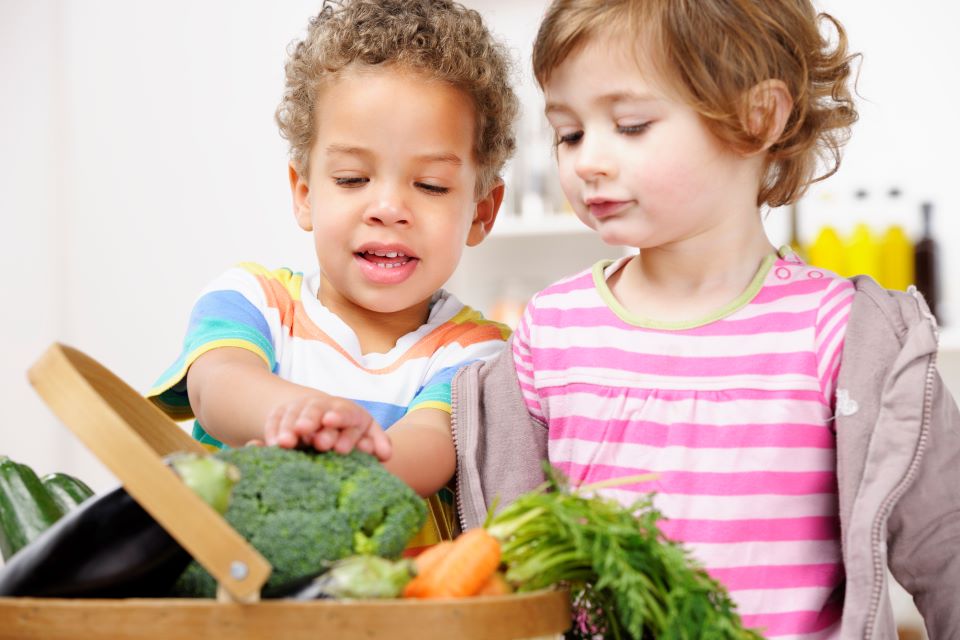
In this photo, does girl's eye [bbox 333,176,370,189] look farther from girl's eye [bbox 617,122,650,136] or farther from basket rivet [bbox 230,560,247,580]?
basket rivet [bbox 230,560,247,580]

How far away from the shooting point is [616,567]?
34.5 inches

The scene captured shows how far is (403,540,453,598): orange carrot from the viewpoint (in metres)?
0.88

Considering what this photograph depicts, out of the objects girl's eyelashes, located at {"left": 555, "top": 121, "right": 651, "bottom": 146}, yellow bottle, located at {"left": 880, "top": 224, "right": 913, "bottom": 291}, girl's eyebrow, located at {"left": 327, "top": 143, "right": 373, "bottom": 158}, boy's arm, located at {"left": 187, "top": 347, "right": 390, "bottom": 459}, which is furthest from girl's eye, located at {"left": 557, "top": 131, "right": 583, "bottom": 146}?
yellow bottle, located at {"left": 880, "top": 224, "right": 913, "bottom": 291}

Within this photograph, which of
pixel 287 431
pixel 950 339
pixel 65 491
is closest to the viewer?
pixel 287 431

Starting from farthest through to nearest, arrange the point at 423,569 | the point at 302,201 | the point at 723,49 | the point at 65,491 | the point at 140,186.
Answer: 1. the point at 140,186
2. the point at 302,201
3. the point at 65,491
4. the point at 723,49
5. the point at 423,569

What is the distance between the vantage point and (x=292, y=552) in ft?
2.92

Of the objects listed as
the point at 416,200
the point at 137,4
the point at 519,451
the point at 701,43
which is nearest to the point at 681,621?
the point at 519,451

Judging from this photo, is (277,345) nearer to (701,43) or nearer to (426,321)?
(426,321)

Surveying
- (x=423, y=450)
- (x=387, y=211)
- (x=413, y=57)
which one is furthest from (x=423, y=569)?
(x=413, y=57)

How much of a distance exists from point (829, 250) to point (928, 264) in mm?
292

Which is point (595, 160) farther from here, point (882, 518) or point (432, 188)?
point (882, 518)

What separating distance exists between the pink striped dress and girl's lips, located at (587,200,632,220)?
0.14 m

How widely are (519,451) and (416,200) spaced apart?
1.23 ft

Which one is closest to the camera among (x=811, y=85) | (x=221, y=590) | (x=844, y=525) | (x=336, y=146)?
(x=221, y=590)
